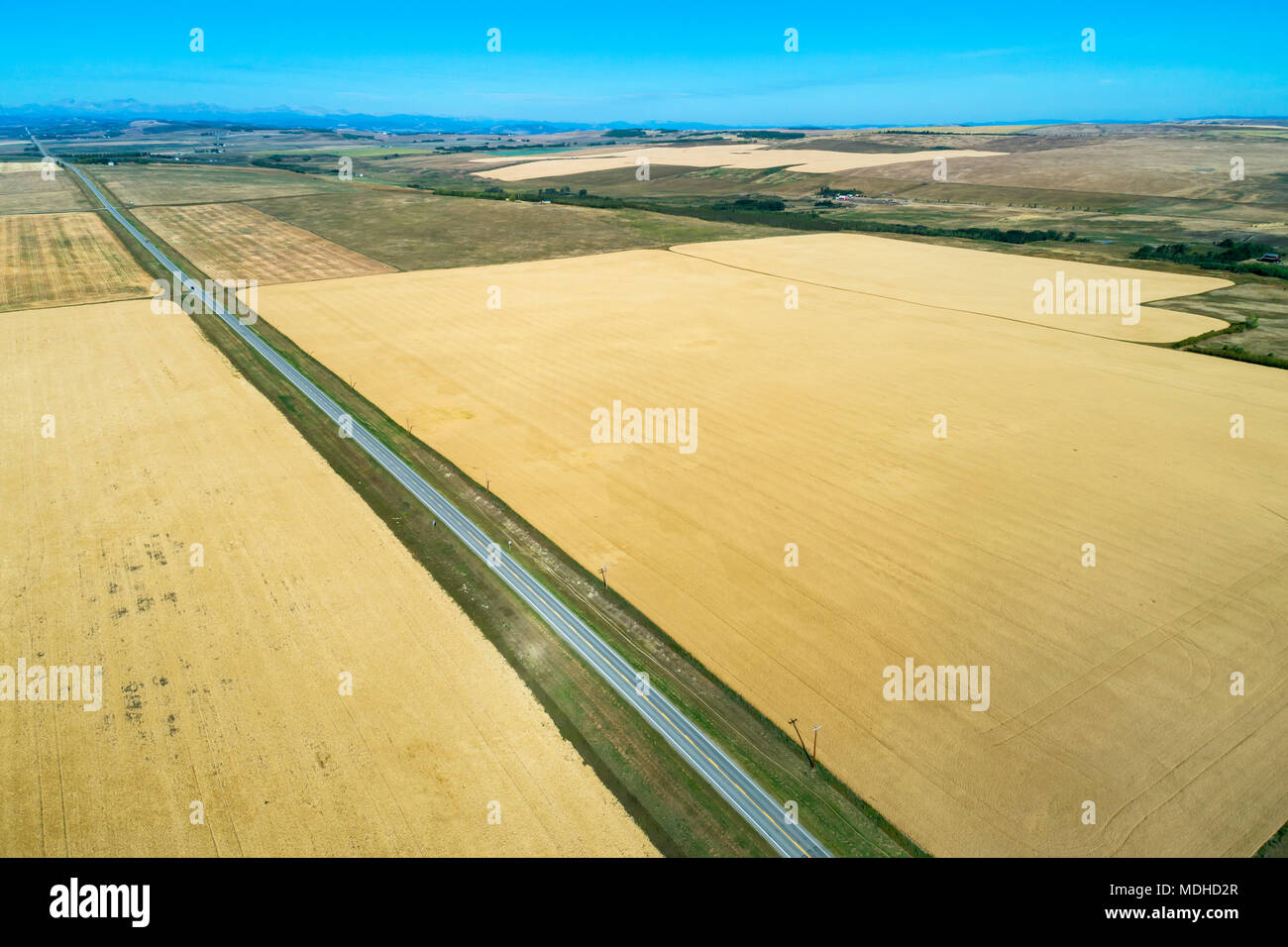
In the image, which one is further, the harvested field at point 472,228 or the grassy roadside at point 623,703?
the harvested field at point 472,228

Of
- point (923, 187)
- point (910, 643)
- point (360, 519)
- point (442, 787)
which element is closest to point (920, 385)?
point (910, 643)

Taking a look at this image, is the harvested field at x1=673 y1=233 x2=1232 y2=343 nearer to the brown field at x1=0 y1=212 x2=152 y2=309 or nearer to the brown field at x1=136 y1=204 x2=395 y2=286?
the brown field at x1=136 y1=204 x2=395 y2=286

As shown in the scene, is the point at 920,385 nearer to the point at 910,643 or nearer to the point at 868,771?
the point at 910,643
